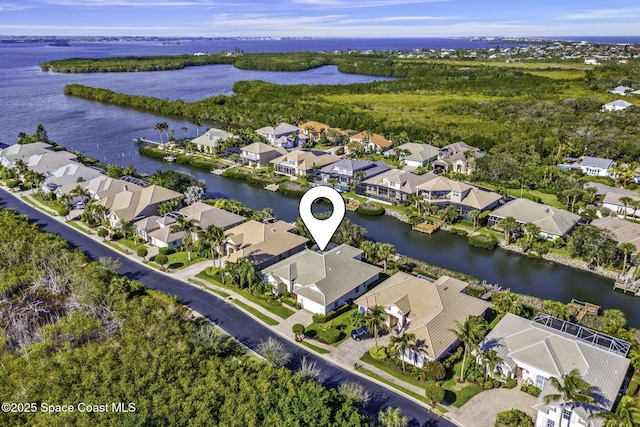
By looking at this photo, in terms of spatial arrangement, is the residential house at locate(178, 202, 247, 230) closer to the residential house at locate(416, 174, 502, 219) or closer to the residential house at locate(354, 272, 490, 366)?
the residential house at locate(354, 272, 490, 366)

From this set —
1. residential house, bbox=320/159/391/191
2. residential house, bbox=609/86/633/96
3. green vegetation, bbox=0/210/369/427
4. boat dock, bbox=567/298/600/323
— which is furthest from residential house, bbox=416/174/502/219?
residential house, bbox=609/86/633/96

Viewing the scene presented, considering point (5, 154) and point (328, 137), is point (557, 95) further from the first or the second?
point (5, 154)

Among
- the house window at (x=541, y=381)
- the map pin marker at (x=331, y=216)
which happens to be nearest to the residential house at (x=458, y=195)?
the map pin marker at (x=331, y=216)

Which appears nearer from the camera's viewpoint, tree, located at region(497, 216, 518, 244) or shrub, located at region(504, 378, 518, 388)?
shrub, located at region(504, 378, 518, 388)

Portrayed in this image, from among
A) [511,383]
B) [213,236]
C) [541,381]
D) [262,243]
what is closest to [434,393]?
[511,383]

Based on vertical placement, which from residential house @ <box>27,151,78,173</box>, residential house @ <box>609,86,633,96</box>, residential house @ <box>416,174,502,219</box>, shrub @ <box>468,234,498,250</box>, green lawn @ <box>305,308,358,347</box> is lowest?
green lawn @ <box>305,308,358,347</box>

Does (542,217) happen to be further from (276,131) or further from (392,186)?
(276,131)

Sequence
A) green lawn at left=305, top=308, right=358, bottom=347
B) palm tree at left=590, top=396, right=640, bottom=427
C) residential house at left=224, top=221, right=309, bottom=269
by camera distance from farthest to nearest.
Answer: residential house at left=224, top=221, right=309, bottom=269
green lawn at left=305, top=308, right=358, bottom=347
palm tree at left=590, top=396, right=640, bottom=427
